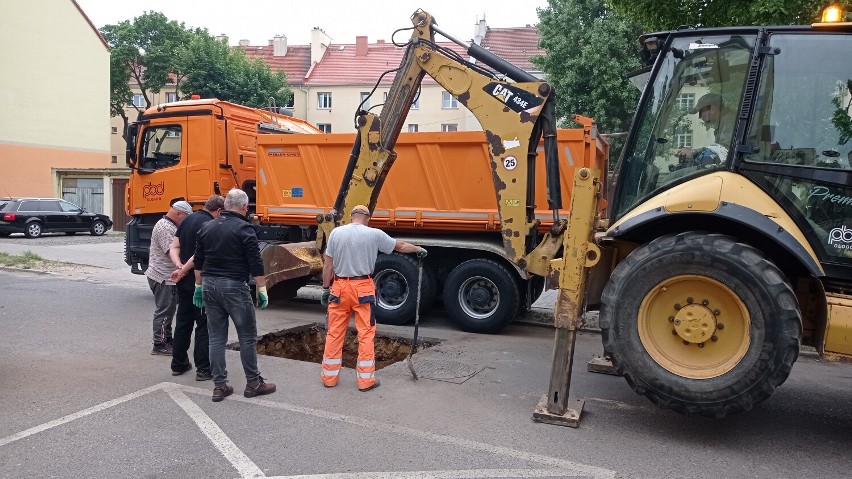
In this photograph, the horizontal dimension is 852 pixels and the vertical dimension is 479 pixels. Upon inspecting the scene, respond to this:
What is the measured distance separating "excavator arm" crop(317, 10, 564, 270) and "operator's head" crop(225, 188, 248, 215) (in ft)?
8.64

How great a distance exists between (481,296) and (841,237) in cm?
466

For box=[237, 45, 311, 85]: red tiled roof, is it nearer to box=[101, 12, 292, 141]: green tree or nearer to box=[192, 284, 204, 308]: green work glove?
box=[101, 12, 292, 141]: green tree

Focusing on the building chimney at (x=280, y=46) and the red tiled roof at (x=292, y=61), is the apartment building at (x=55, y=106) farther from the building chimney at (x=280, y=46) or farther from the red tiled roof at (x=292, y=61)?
the building chimney at (x=280, y=46)

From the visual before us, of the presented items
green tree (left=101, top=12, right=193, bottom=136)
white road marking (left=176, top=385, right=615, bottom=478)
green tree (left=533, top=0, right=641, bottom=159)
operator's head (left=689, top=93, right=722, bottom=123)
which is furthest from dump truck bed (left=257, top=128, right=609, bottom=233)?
green tree (left=101, top=12, right=193, bottom=136)

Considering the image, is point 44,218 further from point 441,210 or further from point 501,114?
point 501,114

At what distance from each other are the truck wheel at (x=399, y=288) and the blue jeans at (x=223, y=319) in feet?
11.3

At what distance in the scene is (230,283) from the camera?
17.9 feet

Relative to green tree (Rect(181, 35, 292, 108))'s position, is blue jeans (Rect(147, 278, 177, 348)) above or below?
below

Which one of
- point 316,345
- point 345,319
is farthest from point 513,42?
point 345,319

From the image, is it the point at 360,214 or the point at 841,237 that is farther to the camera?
the point at 360,214

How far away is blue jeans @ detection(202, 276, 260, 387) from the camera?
547 centimetres

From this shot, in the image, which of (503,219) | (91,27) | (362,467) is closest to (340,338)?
(362,467)

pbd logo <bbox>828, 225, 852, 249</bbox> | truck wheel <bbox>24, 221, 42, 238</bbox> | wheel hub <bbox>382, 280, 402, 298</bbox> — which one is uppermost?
pbd logo <bbox>828, 225, 852, 249</bbox>

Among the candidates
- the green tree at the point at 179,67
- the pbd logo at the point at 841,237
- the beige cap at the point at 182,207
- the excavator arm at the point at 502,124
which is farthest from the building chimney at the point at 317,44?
the pbd logo at the point at 841,237
